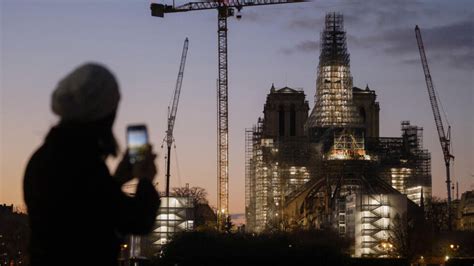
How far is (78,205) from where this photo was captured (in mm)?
2738

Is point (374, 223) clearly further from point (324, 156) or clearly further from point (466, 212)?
point (466, 212)

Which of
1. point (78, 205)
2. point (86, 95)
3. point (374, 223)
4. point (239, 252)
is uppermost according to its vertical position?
point (374, 223)

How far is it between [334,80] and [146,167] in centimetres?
13172

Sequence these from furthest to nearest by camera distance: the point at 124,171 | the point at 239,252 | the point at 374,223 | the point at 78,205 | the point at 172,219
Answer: the point at 374,223 < the point at 172,219 < the point at 239,252 < the point at 124,171 < the point at 78,205

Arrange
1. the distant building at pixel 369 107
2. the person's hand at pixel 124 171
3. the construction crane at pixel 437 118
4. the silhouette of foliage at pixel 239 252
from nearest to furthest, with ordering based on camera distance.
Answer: the person's hand at pixel 124 171
the silhouette of foliage at pixel 239 252
the construction crane at pixel 437 118
the distant building at pixel 369 107

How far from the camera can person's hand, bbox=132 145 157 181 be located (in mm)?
2801

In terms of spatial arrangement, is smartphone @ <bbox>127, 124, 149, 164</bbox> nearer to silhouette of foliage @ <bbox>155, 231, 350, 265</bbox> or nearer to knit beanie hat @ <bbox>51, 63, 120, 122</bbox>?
knit beanie hat @ <bbox>51, 63, 120, 122</bbox>

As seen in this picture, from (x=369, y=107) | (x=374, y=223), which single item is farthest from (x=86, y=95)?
(x=369, y=107)

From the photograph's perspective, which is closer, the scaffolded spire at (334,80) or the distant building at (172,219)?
the distant building at (172,219)

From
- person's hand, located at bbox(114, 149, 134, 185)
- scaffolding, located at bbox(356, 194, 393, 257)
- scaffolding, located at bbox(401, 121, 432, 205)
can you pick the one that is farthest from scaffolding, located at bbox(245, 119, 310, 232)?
person's hand, located at bbox(114, 149, 134, 185)

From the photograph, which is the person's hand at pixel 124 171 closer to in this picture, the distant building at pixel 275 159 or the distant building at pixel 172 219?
the distant building at pixel 172 219

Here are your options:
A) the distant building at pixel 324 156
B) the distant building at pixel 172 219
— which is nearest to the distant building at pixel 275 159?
the distant building at pixel 324 156

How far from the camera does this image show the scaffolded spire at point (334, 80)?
13338 centimetres

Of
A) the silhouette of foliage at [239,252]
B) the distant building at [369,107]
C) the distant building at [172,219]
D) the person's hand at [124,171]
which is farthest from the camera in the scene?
the distant building at [369,107]
